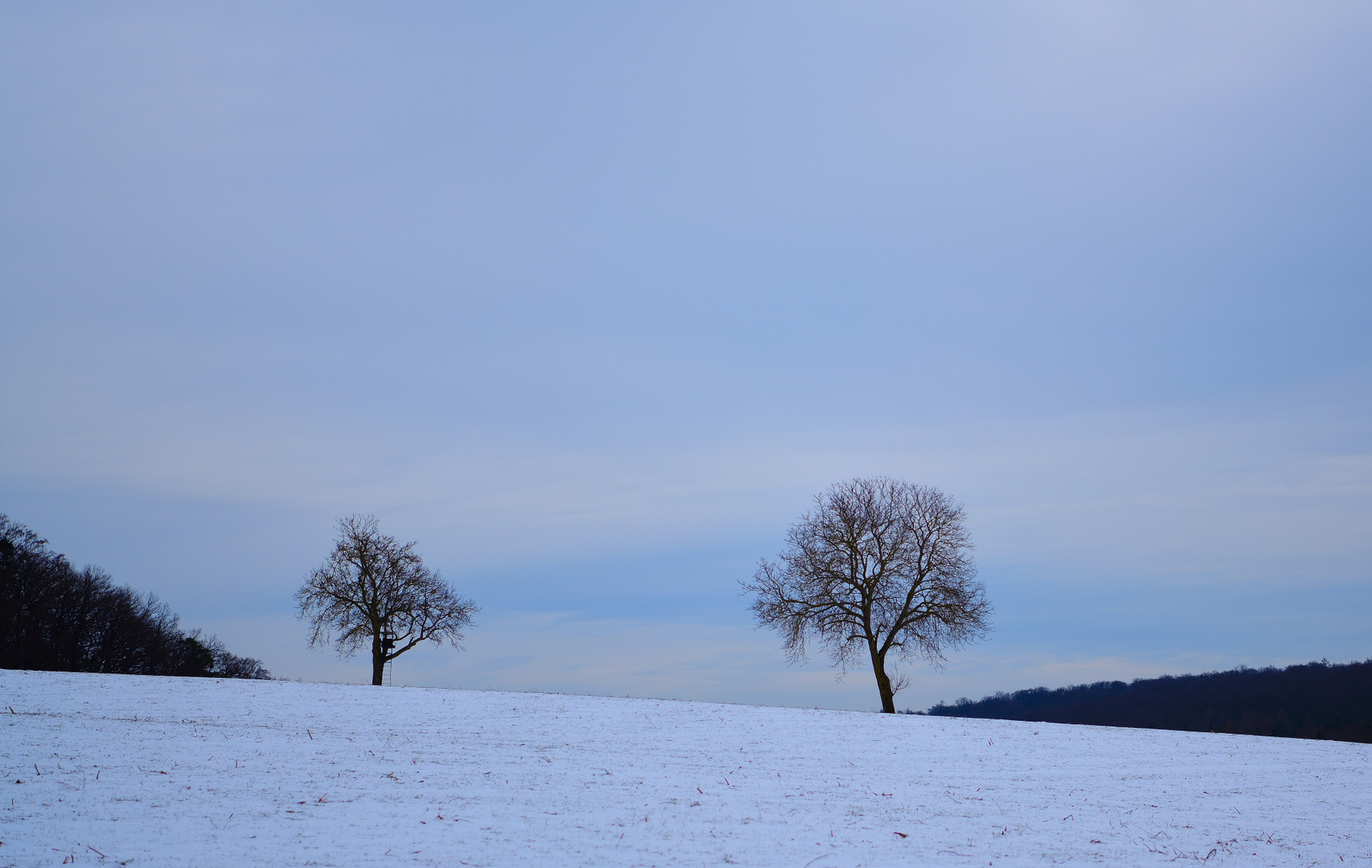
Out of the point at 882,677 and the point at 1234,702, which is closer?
the point at 882,677

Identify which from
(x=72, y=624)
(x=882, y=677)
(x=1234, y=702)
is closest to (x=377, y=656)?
(x=882, y=677)

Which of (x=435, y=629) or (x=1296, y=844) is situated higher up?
(x=435, y=629)

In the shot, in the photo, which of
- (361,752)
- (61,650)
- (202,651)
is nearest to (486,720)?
(361,752)

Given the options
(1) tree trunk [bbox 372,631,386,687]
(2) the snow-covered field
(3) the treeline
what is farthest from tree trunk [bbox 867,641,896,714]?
(3) the treeline

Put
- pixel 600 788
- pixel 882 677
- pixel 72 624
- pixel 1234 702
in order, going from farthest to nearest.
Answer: pixel 1234 702, pixel 72 624, pixel 882 677, pixel 600 788

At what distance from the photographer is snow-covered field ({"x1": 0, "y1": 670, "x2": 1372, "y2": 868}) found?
13.5 meters

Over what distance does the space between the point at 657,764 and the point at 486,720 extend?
7.48 metres

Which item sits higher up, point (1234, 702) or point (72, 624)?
point (72, 624)

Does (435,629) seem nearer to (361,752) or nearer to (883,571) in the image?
(883,571)

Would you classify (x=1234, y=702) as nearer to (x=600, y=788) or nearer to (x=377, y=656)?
(x=377, y=656)

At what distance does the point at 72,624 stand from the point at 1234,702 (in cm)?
14224

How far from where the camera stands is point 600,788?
1781 cm

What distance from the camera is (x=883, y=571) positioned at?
130ft

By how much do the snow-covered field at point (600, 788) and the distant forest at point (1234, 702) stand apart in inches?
2688
